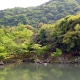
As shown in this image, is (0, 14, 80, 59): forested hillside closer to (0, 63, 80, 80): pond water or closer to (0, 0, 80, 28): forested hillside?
(0, 63, 80, 80): pond water

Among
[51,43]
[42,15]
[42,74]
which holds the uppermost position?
[42,15]

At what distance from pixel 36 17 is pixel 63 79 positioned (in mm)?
46326

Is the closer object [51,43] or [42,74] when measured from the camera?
[42,74]

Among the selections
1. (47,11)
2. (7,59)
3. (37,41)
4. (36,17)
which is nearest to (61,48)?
(37,41)

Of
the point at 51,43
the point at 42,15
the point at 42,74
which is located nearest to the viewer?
the point at 42,74

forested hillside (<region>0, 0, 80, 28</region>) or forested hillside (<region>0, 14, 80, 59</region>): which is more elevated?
forested hillside (<region>0, 0, 80, 28</region>)

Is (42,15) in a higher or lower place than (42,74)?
higher

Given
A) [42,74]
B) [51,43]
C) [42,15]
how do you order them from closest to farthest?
1. [42,74]
2. [51,43]
3. [42,15]

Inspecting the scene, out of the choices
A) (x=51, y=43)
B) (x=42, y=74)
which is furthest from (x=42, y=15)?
(x=42, y=74)

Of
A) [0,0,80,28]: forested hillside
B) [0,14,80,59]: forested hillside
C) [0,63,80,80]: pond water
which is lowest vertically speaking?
[0,63,80,80]: pond water

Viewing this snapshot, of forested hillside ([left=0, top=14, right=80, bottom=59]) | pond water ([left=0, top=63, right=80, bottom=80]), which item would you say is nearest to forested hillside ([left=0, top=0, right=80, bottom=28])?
forested hillside ([left=0, top=14, right=80, bottom=59])

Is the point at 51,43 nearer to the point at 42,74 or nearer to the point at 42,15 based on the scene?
the point at 42,74

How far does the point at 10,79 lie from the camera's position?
16250 millimetres

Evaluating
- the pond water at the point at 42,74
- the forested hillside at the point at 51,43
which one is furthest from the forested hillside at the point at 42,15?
the pond water at the point at 42,74
